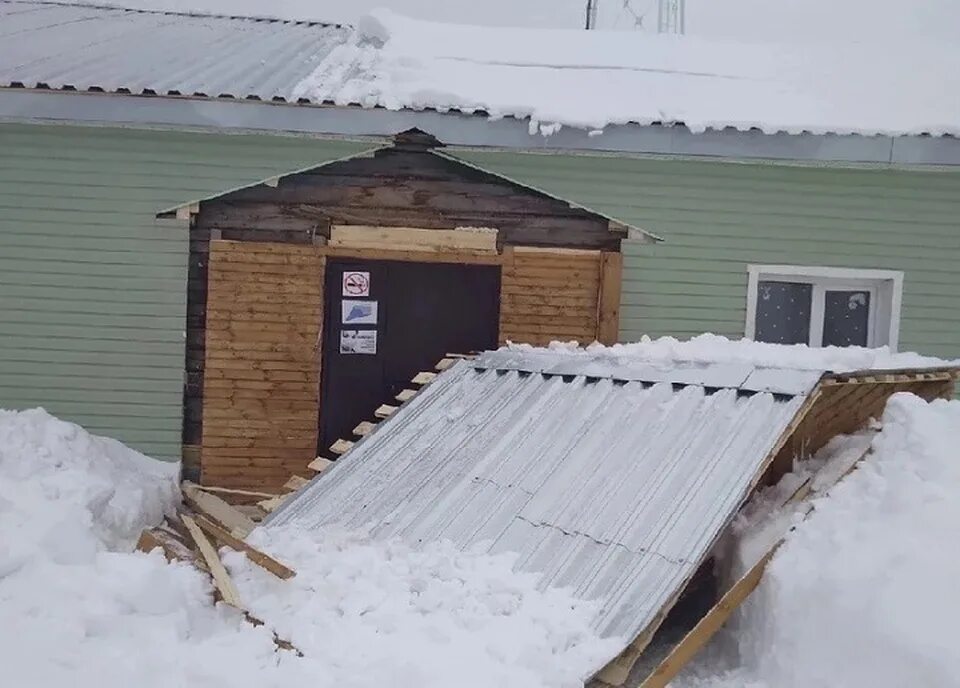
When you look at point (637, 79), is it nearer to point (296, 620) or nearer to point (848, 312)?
point (848, 312)

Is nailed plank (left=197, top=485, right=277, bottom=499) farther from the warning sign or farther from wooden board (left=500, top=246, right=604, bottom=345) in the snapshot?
wooden board (left=500, top=246, right=604, bottom=345)

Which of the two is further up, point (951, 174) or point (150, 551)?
point (951, 174)

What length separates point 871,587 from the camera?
3.24 m

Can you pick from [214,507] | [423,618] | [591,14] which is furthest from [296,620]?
[591,14]

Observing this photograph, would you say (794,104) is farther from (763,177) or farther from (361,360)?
(361,360)

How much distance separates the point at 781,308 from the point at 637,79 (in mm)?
2610

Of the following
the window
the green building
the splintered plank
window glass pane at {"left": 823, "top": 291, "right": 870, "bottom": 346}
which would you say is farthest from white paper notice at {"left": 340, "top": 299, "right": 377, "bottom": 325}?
the splintered plank

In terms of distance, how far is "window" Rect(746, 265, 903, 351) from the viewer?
803 cm

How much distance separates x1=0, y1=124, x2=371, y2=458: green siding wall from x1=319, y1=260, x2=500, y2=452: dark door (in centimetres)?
129

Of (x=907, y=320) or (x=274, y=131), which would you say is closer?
(x=274, y=131)

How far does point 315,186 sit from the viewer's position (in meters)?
7.63

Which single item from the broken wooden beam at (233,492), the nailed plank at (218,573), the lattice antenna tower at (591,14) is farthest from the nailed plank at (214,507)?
the lattice antenna tower at (591,14)

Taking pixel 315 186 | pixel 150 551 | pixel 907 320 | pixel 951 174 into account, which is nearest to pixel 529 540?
pixel 150 551

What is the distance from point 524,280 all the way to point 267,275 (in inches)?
89.0
